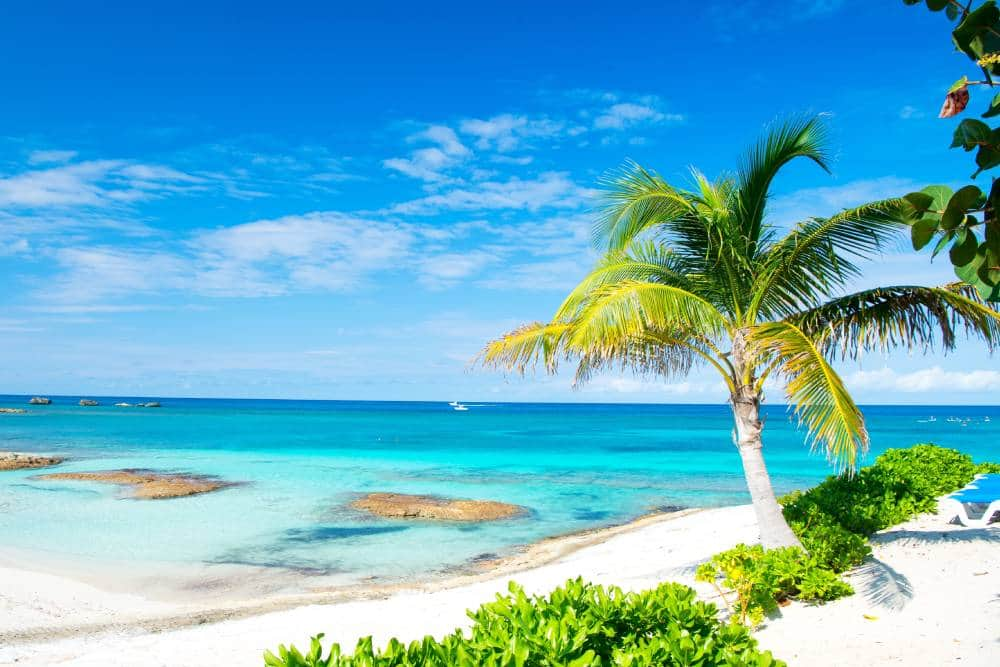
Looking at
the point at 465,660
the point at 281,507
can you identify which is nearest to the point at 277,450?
the point at 281,507

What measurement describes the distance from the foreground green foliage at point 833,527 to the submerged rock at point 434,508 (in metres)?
9.10

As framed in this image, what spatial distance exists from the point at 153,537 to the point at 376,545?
5104 mm

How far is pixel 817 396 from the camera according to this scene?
6.14 metres

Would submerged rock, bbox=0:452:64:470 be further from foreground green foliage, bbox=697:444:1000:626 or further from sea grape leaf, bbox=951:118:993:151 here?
sea grape leaf, bbox=951:118:993:151

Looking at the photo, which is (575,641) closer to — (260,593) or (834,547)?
(834,547)

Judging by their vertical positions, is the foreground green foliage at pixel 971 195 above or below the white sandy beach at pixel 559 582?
above

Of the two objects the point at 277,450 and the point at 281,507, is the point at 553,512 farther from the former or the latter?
the point at 277,450

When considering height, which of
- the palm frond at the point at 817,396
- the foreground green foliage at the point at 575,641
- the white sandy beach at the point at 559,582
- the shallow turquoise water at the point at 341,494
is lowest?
the shallow turquoise water at the point at 341,494

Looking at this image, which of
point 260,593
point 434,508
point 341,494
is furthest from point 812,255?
point 341,494

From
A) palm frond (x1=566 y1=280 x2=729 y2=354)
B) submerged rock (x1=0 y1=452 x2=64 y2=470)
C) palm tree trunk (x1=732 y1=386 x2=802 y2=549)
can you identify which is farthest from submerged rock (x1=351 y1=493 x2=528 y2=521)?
submerged rock (x1=0 y1=452 x2=64 y2=470)

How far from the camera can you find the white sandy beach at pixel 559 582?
5.73m

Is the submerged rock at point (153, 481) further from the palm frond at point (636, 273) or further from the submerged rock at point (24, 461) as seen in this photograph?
the palm frond at point (636, 273)

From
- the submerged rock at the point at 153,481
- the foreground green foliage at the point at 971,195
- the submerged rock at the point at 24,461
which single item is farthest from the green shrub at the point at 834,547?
the submerged rock at the point at 24,461

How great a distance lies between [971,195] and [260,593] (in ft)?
37.3
